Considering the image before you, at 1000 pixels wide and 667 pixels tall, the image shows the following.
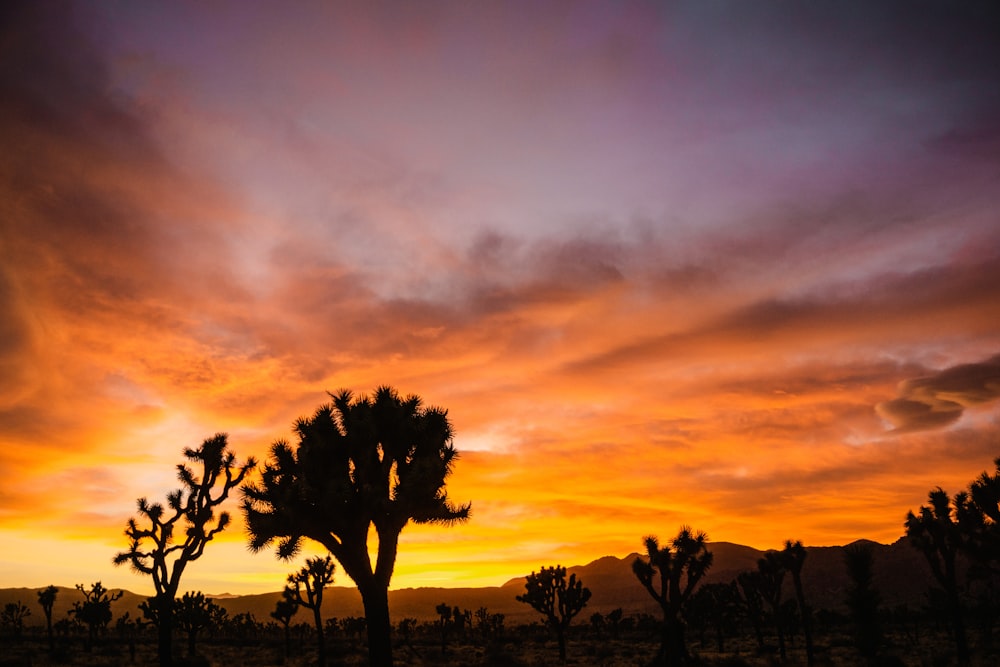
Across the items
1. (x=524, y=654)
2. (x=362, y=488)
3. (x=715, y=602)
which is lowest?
(x=524, y=654)

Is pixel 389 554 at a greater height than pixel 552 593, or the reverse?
pixel 389 554

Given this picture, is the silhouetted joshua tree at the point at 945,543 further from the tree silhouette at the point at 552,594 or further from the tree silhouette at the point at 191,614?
the tree silhouette at the point at 191,614

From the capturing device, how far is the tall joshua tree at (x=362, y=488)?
57.1 feet

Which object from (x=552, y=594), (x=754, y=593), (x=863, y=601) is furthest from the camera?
(x=754, y=593)

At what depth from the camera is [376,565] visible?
18.5m

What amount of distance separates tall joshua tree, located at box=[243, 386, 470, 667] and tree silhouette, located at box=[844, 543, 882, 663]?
18659mm

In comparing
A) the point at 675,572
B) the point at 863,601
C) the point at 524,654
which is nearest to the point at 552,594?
the point at 524,654

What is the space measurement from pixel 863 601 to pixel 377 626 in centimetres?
2054

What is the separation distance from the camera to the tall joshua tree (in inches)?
685

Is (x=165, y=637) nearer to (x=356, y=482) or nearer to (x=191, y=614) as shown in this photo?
(x=356, y=482)

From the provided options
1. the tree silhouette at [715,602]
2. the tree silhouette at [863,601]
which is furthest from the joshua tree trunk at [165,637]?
the tree silhouette at [715,602]

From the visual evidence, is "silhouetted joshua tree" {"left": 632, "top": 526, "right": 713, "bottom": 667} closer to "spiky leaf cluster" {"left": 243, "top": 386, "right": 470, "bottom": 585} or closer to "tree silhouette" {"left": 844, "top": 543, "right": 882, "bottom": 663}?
"tree silhouette" {"left": 844, "top": 543, "right": 882, "bottom": 663}

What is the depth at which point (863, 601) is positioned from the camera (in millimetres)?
26453

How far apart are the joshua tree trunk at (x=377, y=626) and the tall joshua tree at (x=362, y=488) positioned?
3 cm
